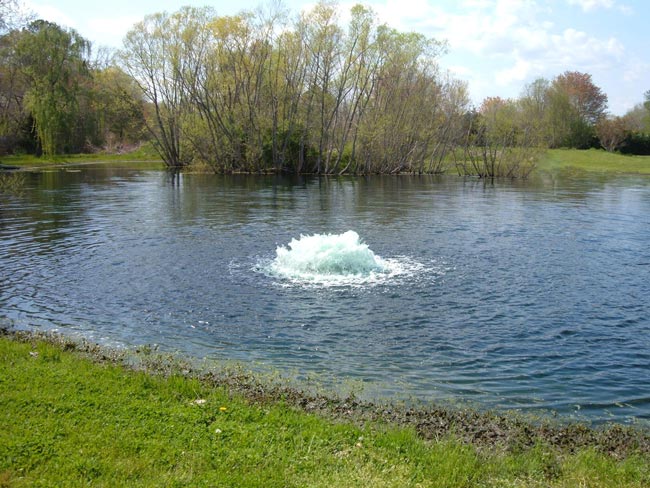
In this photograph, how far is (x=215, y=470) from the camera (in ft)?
20.0

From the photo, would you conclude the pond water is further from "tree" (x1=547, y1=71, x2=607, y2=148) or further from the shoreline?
"tree" (x1=547, y1=71, x2=607, y2=148)

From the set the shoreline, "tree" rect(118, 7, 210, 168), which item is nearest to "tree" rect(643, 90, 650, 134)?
"tree" rect(118, 7, 210, 168)

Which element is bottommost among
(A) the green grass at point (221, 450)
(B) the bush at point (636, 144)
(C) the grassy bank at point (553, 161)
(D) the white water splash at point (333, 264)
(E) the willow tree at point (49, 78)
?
(A) the green grass at point (221, 450)

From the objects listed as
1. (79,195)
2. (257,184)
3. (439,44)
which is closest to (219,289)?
(79,195)

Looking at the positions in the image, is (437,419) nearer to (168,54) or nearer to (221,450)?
(221,450)

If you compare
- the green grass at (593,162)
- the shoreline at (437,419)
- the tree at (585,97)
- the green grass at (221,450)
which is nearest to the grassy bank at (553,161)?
the green grass at (593,162)

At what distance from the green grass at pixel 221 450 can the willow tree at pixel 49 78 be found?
6641 cm

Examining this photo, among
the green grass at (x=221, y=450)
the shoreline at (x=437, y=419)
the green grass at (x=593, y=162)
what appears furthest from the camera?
the green grass at (x=593, y=162)

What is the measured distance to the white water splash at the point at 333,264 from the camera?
648 inches

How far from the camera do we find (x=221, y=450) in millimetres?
6523

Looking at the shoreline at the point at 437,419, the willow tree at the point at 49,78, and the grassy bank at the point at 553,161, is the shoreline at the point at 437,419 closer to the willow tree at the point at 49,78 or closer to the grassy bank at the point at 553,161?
the grassy bank at the point at 553,161

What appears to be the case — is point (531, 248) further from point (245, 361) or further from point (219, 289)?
point (245, 361)

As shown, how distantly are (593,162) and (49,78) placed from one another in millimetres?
71789

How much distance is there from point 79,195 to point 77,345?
102ft
